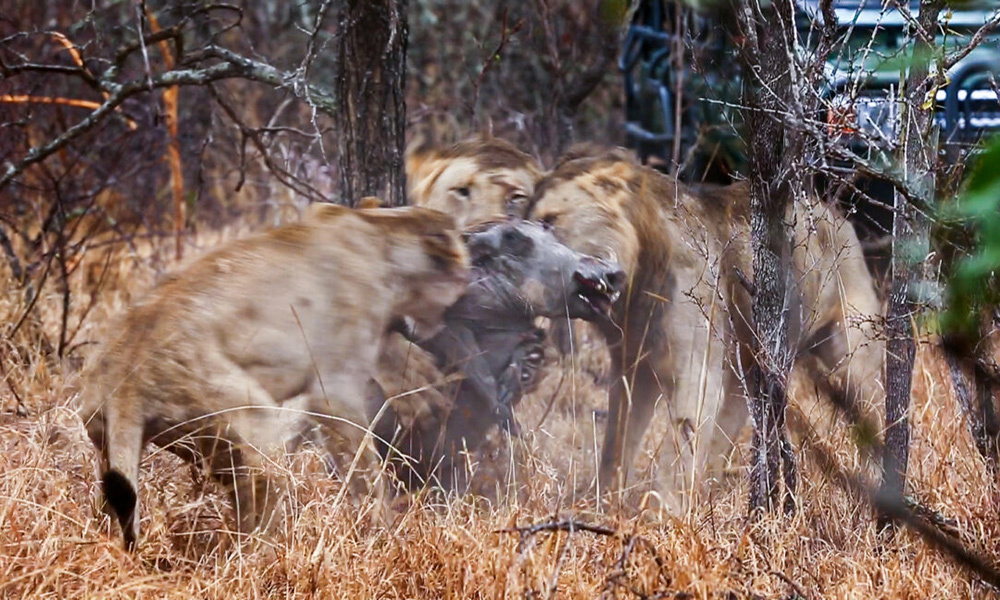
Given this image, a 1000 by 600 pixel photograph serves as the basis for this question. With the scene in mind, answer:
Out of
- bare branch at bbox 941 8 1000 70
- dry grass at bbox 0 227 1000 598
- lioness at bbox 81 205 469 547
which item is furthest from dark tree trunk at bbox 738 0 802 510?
lioness at bbox 81 205 469 547

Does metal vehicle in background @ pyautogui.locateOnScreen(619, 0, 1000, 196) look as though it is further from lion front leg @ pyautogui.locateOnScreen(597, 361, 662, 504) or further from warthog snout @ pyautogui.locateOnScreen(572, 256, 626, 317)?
lion front leg @ pyautogui.locateOnScreen(597, 361, 662, 504)

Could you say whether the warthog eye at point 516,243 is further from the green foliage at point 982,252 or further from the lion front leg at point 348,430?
the green foliage at point 982,252

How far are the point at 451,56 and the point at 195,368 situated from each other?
8305 mm

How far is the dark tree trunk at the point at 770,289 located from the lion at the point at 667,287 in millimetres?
496

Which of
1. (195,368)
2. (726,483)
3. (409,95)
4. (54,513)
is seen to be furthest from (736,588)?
(409,95)

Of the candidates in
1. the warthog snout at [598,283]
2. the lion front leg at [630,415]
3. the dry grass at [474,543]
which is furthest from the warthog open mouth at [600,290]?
the dry grass at [474,543]

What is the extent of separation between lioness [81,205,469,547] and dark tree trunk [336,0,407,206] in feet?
2.24

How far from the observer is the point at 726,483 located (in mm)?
4184

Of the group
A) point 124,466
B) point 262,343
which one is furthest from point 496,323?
point 124,466

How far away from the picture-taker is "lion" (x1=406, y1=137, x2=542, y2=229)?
179 inches

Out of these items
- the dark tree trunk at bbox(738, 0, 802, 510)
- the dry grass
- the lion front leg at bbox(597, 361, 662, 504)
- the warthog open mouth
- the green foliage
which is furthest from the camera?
the lion front leg at bbox(597, 361, 662, 504)

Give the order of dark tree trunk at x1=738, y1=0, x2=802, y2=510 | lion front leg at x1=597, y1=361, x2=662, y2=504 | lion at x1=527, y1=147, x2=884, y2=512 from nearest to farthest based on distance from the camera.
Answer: dark tree trunk at x1=738, y1=0, x2=802, y2=510 < lion at x1=527, y1=147, x2=884, y2=512 < lion front leg at x1=597, y1=361, x2=662, y2=504

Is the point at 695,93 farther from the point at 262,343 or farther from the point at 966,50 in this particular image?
the point at 966,50

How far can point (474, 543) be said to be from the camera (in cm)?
335
